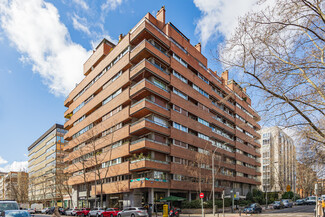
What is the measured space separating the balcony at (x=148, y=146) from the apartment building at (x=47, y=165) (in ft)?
166

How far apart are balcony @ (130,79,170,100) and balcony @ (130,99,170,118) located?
66.0 inches

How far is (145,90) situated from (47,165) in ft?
238

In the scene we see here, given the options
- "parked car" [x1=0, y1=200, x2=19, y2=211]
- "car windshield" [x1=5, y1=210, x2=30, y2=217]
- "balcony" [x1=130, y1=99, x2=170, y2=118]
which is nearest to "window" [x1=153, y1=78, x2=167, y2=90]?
"balcony" [x1=130, y1=99, x2=170, y2=118]

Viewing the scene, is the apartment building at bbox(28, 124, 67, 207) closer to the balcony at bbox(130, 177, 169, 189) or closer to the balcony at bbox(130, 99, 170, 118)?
the balcony at bbox(130, 177, 169, 189)

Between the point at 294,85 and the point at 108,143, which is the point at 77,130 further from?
the point at 294,85

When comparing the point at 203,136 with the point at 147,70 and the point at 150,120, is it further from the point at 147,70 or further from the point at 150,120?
the point at 147,70

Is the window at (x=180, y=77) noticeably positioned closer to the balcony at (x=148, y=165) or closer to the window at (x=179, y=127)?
the window at (x=179, y=127)

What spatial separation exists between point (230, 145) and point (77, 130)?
35.2 m

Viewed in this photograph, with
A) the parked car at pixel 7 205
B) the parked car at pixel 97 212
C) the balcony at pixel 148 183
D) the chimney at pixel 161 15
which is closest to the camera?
the parked car at pixel 7 205

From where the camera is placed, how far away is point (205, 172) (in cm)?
5181

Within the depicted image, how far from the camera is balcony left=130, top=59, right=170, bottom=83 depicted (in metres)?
42.8

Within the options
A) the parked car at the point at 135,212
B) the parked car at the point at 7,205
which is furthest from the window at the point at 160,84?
the parked car at the point at 7,205

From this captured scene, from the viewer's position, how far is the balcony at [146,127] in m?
41.4

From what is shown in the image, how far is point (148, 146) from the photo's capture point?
41.1m
